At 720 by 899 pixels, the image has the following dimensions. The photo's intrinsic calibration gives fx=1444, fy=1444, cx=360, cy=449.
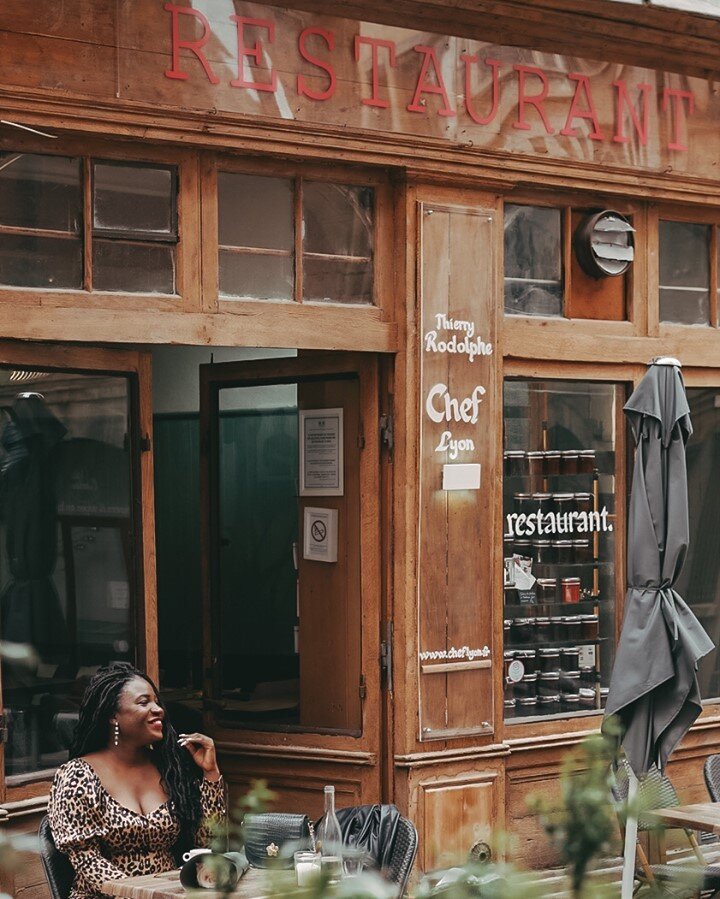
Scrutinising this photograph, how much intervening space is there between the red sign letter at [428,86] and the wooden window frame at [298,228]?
39 cm

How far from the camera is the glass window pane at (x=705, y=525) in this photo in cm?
888

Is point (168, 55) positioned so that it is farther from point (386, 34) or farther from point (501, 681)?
point (501, 681)

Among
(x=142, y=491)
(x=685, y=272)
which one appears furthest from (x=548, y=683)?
(x=142, y=491)

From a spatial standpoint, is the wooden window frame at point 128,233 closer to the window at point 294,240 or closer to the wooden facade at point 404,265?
the wooden facade at point 404,265

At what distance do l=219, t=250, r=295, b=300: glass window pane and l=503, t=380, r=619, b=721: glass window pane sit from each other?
59.3 inches

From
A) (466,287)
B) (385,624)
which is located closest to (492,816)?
(385,624)

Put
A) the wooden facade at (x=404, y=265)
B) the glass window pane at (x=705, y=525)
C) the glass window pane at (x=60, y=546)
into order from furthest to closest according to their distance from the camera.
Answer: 1. the glass window pane at (x=705, y=525)
2. the wooden facade at (x=404, y=265)
3. the glass window pane at (x=60, y=546)

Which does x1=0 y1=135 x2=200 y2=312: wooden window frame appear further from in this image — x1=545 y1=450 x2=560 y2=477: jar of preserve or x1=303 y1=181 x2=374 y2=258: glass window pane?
x1=545 y1=450 x2=560 y2=477: jar of preserve

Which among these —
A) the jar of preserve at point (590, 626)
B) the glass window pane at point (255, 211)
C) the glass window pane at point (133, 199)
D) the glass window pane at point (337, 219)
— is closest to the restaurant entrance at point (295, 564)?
the glass window pane at point (337, 219)

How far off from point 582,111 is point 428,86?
1.06 m

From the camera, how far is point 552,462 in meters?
8.22

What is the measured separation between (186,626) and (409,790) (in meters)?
3.02

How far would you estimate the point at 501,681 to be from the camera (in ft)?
25.5

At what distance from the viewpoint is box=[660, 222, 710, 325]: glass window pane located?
28.4 ft
